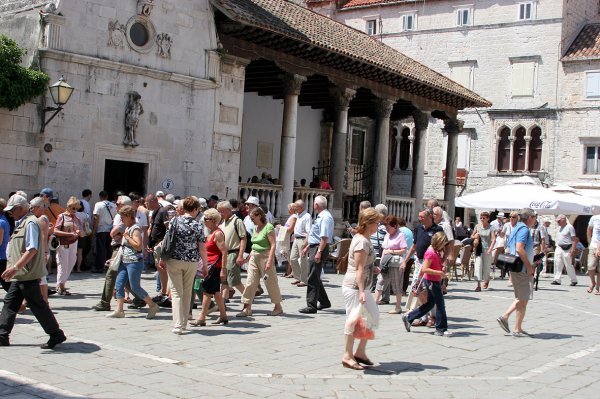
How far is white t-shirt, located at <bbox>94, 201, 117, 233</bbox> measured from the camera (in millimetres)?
13615

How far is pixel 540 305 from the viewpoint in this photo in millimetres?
12891

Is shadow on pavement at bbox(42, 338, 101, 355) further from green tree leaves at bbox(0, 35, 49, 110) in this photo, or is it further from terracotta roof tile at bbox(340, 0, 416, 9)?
terracotta roof tile at bbox(340, 0, 416, 9)

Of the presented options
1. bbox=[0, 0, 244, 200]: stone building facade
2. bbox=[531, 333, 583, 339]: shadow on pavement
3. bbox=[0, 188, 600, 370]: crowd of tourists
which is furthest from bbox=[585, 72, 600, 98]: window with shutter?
bbox=[531, 333, 583, 339]: shadow on pavement

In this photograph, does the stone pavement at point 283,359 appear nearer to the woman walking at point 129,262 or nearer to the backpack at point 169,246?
the woman walking at point 129,262

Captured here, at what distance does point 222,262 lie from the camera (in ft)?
29.3

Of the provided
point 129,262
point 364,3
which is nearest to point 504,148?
point 364,3

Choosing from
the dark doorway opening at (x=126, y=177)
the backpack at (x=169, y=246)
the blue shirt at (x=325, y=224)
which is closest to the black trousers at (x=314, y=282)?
the blue shirt at (x=325, y=224)

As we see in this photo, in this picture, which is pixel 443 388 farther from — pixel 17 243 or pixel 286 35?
pixel 286 35

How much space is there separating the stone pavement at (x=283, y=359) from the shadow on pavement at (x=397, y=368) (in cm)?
1

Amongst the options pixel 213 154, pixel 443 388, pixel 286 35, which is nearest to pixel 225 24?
pixel 286 35

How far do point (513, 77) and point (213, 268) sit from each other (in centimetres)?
2866

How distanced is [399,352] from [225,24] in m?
11.2

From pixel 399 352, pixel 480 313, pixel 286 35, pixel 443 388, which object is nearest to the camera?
pixel 443 388

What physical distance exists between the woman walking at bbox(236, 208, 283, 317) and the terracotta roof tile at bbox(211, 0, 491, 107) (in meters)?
7.56
